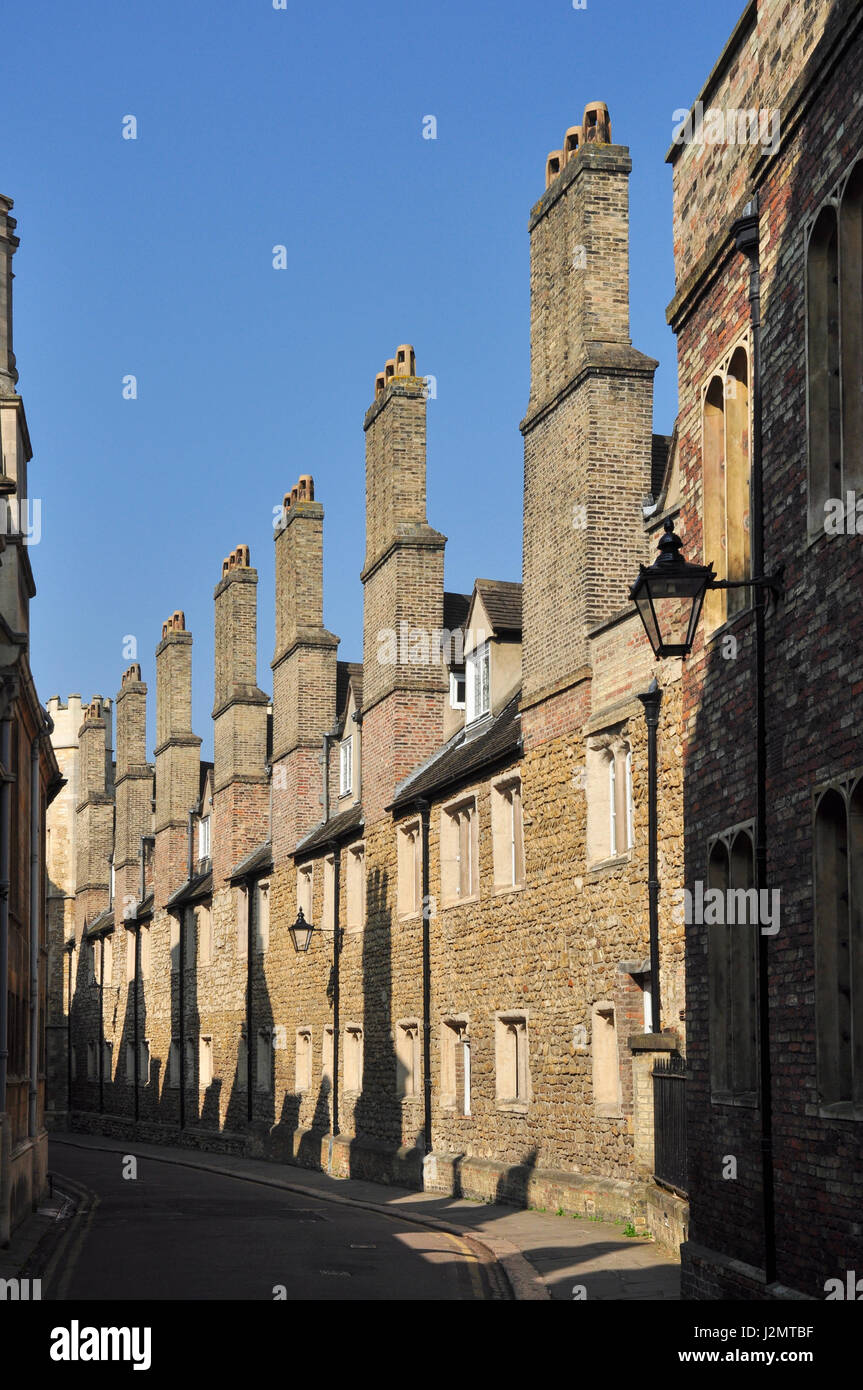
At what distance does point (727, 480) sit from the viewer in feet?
42.8

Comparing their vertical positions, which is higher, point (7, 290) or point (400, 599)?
point (7, 290)

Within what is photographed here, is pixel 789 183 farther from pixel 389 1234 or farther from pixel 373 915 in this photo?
pixel 373 915

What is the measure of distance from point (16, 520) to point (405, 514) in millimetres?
10198

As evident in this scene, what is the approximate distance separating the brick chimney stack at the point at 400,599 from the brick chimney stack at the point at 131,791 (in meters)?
25.9

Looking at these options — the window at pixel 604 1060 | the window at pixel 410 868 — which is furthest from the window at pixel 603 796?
the window at pixel 410 868

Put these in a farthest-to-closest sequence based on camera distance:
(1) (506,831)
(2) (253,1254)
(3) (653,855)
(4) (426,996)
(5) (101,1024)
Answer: (5) (101,1024), (4) (426,996), (1) (506,831), (3) (653,855), (2) (253,1254)

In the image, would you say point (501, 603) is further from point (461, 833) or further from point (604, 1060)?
point (604, 1060)

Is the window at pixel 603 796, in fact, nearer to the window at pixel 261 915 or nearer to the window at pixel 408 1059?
the window at pixel 408 1059

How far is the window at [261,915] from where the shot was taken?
3994 centimetres

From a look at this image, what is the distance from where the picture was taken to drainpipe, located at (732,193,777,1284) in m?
11.1

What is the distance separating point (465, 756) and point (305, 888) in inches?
419

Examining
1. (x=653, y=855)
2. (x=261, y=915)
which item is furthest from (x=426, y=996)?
(x=261, y=915)

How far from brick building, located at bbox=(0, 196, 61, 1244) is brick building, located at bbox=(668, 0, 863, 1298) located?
9.40m

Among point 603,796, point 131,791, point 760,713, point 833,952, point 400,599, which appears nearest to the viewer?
point 833,952
